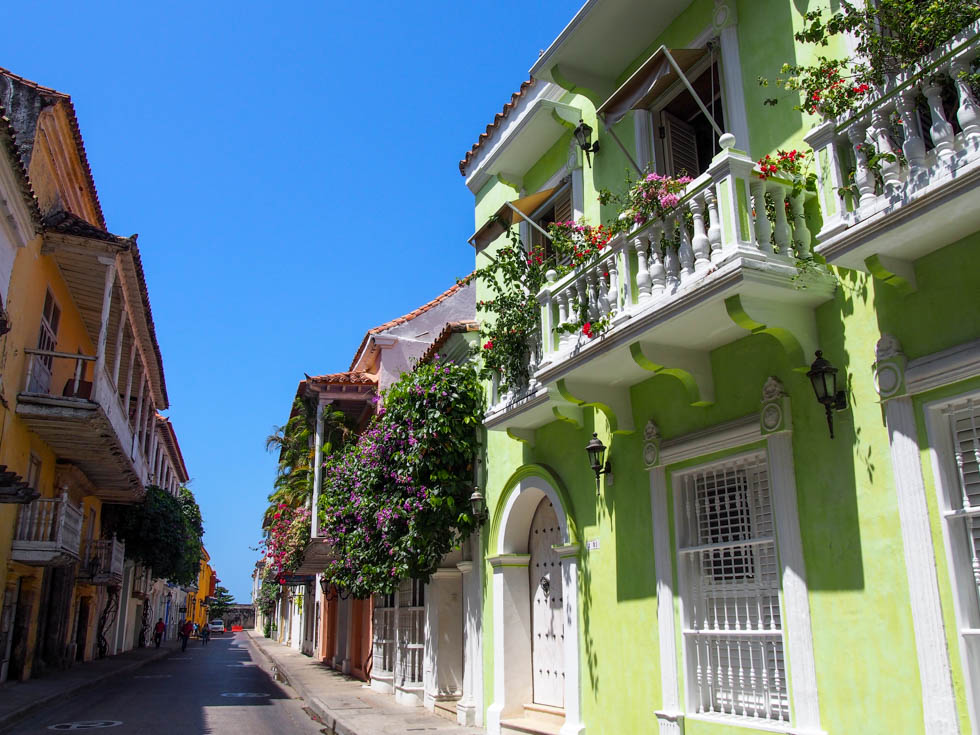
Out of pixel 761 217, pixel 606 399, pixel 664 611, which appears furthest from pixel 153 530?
pixel 761 217

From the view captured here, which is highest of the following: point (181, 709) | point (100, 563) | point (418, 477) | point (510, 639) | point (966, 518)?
point (418, 477)

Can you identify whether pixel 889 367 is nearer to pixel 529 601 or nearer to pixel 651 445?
pixel 651 445

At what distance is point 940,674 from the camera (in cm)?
489

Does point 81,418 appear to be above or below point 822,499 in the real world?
above

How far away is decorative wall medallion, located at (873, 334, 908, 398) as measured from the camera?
541 centimetres

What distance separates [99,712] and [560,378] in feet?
35.4

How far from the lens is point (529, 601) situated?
10.6 metres

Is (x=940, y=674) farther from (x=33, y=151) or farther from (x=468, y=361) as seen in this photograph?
(x=33, y=151)

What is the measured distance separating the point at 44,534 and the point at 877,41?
16.1 metres

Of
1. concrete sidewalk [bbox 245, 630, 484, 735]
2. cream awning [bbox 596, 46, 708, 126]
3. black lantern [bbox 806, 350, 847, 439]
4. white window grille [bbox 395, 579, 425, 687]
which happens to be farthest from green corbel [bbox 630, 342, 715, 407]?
white window grille [bbox 395, 579, 425, 687]

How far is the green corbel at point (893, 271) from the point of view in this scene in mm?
5305

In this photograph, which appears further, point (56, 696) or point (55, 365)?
point (55, 365)

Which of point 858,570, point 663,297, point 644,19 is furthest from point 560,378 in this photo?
point 644,19

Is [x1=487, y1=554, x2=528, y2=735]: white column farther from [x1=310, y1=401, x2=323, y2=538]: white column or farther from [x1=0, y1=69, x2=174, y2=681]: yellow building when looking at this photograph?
[x1=310, y1=401, x2=323, y2=538]: white column
